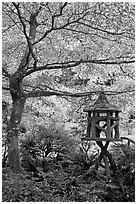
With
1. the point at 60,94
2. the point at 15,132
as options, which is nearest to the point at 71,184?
the point at 15,132

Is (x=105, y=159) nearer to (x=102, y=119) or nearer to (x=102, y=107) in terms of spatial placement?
(x=102, y=119)

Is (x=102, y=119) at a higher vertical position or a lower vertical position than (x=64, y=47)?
lower

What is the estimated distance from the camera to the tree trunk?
3729 millimetres

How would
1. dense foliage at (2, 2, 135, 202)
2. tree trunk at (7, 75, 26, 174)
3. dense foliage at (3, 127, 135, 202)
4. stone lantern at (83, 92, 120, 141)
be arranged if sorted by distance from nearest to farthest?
dense foliage at (3, 127, 135, 202)
dense foliage at (2, 2, 135, 202)
stone lantern at (83, 92, 120, 141)
tree trunk at (7, 75, 26, 174)

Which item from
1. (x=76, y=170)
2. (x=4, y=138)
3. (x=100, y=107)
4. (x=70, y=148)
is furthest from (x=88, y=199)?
(x=4, y=138)

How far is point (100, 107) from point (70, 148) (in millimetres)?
1194

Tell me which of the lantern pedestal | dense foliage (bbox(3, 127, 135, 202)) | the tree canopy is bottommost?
dense foliage (bbox(3, 127, 135, 202))

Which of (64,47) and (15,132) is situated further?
(64,47)

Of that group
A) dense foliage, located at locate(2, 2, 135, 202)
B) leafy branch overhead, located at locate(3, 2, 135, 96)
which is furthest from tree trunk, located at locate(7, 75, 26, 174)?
leafy branch overhead, located at locate(3, 2, 135, 96)

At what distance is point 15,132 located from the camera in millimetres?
3771

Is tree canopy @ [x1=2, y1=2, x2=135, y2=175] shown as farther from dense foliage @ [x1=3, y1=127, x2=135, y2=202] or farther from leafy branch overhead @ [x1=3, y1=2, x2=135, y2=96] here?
dense foliage @ [x1=3, y1=127, x2=135, y2=202]

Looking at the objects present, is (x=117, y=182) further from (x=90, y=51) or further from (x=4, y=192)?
(x=90, y=51)

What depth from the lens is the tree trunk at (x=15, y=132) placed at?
373cm

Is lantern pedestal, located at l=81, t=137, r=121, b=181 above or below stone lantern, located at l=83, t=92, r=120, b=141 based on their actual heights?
below
